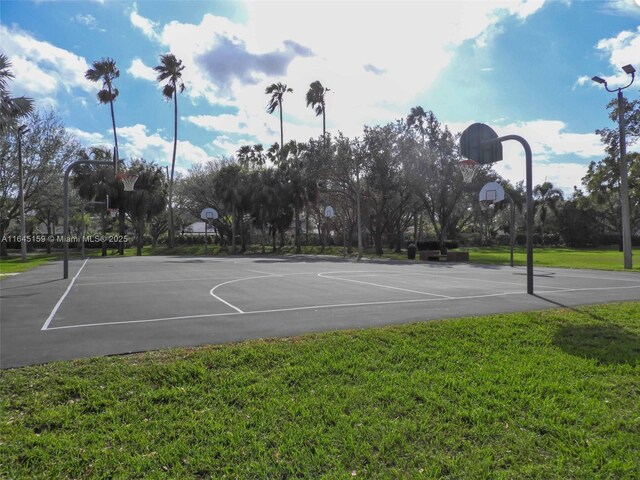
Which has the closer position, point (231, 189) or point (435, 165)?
point (435, 165)

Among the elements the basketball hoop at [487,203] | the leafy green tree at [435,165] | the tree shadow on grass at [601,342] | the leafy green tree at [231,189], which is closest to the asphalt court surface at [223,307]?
the tree shadow on grass at [601,342]

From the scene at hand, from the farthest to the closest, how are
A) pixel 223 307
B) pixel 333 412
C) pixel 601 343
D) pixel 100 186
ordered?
1. pixel 100 186
2. pixel 223 307
3. pixel 601 343
4. pixel 333 412

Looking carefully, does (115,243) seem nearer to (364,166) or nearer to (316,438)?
(364,166)

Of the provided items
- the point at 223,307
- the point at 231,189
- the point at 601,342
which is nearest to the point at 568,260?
the point at 601,342

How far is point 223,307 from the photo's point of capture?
9.84m

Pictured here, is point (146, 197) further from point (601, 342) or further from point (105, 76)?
point (601, 342)

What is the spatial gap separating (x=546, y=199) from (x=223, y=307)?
76098 mm

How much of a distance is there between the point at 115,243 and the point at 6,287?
50.2 m

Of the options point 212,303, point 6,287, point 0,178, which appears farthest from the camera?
point 0,178

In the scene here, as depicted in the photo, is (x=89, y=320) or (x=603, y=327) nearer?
(x=603, y=327)

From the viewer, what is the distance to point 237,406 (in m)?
4.35

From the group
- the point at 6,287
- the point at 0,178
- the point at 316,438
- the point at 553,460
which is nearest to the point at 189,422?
the point at 316,438

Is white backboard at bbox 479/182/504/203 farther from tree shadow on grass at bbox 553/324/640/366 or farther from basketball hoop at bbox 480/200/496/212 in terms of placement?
tree shadow on grass at bbox 553/324/640/366

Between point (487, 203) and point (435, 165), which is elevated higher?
point (435, 165)
